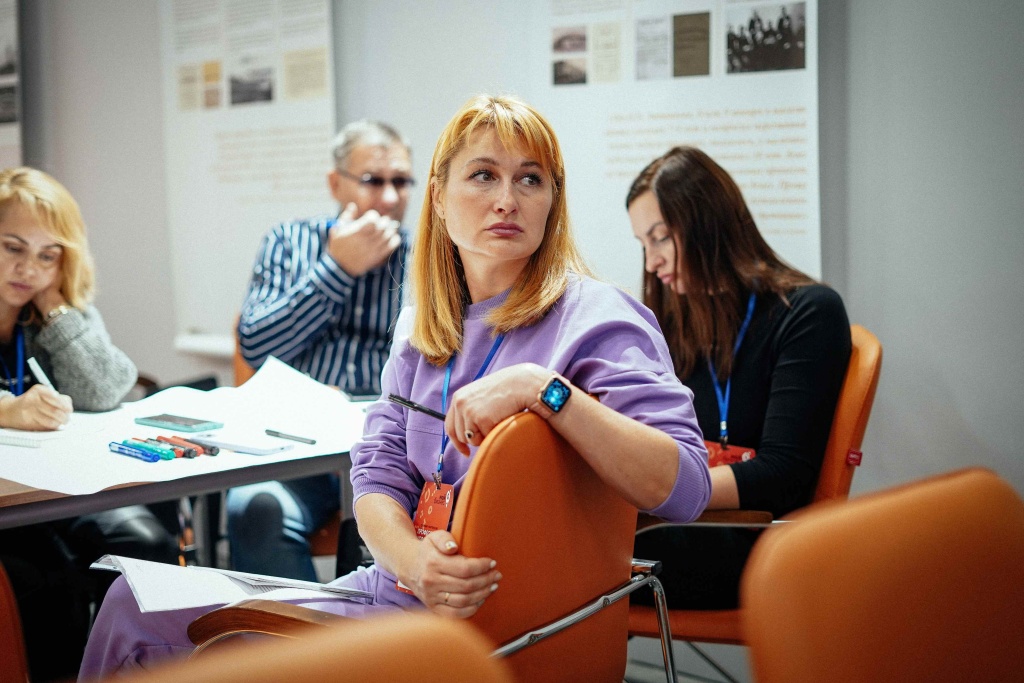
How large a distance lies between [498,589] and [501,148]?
753 mm

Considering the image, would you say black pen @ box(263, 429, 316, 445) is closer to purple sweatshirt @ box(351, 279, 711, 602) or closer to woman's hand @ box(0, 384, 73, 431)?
purple sweatshirt @ box(351, 279, 711, 602)

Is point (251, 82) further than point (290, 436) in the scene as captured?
Yes

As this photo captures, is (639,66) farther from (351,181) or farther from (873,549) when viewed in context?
(873,549)

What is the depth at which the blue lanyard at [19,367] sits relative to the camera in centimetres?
230

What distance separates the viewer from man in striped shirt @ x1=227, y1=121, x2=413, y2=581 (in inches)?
110

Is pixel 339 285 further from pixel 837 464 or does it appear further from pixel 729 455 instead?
pixel 837 464

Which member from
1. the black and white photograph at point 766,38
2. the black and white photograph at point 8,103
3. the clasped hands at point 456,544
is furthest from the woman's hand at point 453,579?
the black and white photograph at point 8,103

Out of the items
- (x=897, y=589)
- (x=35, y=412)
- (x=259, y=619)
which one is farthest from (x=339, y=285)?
(x=897, y=589)

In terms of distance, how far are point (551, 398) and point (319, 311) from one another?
1.71 metres

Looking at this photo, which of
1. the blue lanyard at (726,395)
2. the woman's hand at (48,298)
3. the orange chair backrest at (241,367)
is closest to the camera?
the blue lanyard at (726,395)

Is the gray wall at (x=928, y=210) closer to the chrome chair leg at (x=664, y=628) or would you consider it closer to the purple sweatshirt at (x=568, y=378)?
the chrome chair leg at (x=664, y=628)

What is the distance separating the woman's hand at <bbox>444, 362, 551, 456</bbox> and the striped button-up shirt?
1.41 metres

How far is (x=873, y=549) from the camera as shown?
0.81 m

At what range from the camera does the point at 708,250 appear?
220 cm
